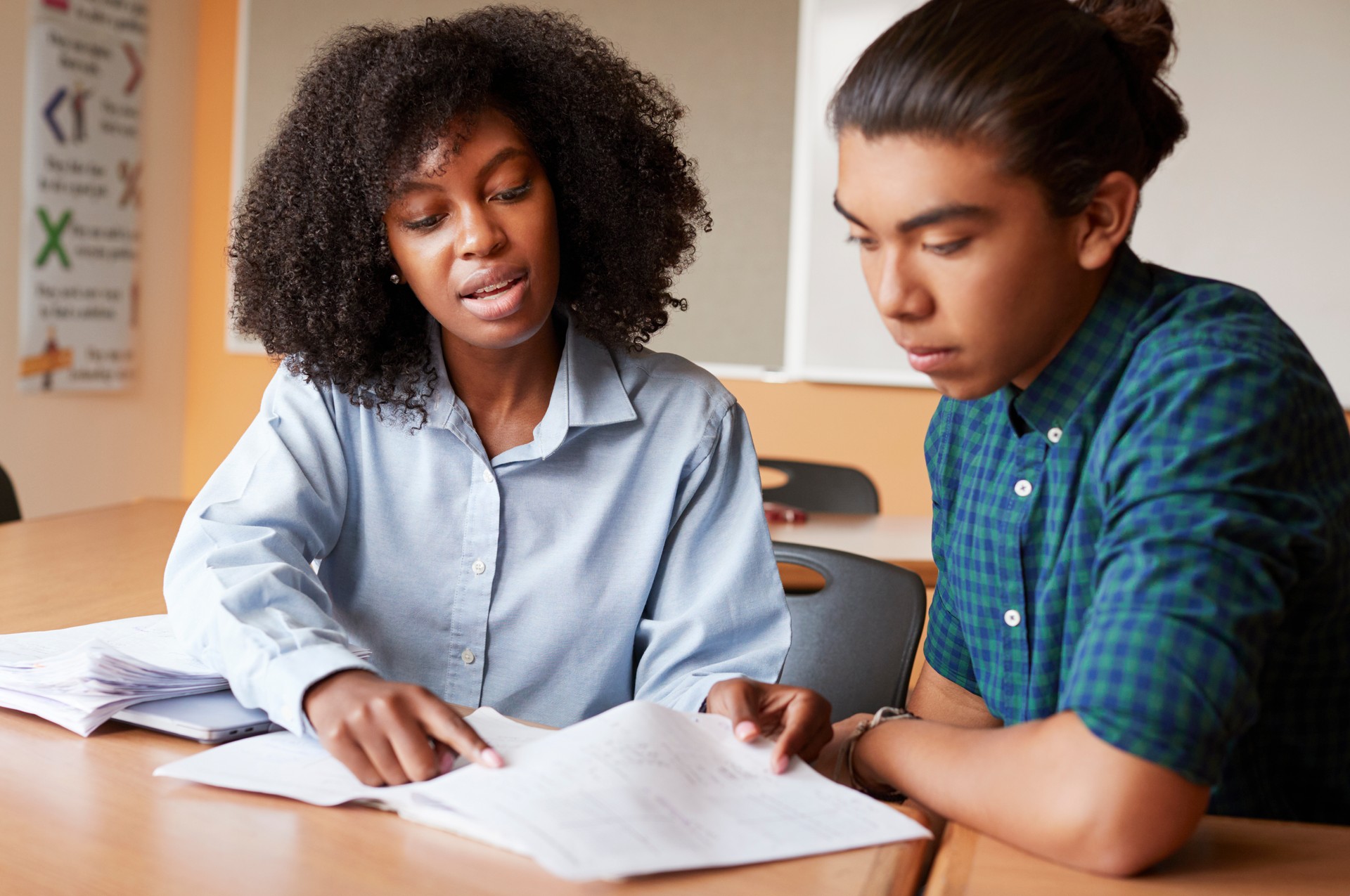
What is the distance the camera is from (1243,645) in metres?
0.81

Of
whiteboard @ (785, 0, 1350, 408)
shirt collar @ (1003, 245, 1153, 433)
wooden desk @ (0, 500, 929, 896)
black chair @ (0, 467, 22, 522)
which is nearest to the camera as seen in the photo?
wooden desk @ (0, 500, 929, 896)

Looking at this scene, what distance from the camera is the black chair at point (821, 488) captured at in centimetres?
308

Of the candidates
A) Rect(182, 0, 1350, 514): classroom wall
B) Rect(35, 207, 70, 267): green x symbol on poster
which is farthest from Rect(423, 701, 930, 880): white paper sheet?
Rect(35, 207, 70, 267): green x symbol on poster

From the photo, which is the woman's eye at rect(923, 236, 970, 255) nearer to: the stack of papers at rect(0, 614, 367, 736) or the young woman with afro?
the young woman with afro

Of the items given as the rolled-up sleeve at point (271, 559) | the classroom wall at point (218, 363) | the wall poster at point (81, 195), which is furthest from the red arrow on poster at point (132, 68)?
the rolled-up sleeve at point (271, 559)

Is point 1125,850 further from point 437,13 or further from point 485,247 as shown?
point 437,13

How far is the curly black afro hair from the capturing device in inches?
54.2

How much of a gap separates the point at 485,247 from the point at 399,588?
0.41 m

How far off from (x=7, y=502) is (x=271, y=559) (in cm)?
148

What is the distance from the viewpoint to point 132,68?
4277mm

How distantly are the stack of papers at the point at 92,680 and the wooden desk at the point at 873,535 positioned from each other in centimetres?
117

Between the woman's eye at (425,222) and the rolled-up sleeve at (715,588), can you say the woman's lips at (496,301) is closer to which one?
the woman's eye at (425,222)

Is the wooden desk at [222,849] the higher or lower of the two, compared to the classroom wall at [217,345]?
lower

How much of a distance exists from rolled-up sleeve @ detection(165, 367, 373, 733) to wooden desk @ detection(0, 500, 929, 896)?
0.10 meters
